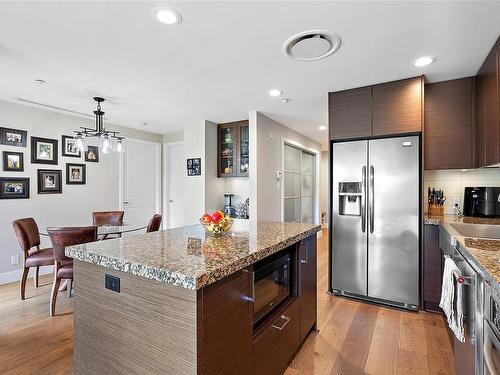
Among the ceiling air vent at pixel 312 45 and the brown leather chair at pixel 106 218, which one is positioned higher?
the ceiling air vent at pixel 312 45

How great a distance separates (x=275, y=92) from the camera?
317 cm

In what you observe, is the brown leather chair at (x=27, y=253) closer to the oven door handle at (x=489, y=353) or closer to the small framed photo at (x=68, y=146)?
the small framed photo at (x=68, y=146)

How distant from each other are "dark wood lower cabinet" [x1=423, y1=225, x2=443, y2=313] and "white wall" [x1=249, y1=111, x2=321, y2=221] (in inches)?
82.3

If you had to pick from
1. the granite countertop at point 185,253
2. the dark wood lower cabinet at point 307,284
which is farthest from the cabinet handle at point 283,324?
the granite countertop at point 185,253

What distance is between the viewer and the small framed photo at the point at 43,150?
3775 mm

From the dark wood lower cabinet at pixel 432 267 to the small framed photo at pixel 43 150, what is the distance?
490 cm

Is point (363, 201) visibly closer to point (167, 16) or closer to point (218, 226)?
point (218, 226)

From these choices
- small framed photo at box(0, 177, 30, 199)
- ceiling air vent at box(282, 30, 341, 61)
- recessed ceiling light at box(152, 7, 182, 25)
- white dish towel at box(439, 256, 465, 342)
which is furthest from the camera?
small framed photo at box(0, 177, 30, 199)

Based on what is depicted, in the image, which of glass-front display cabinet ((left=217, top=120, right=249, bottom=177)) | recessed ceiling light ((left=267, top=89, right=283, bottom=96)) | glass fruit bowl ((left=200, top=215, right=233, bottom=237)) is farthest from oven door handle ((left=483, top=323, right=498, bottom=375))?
glass-front display cabinet ((left=217, top=120, right=249, bottom=177))

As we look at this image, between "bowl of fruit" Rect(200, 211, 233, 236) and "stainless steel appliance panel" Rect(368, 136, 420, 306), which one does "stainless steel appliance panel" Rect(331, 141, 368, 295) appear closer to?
"stainless steel appliance panel" Rect(368, 136, 420, 306)

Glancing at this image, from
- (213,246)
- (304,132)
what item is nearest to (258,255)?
(213,246)

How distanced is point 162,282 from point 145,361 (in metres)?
0.38

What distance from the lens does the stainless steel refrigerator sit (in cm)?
269

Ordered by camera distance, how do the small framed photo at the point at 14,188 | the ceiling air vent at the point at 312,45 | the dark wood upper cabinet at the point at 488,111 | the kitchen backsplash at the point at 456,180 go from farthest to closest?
the small framed photo at the point at 14,188
the kitchen backsplash at the point at 456,180
the dark wood upper cabinet at the point at 488,111
the ceiling air vent at the point at 312,45
